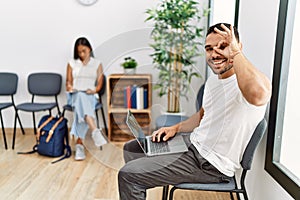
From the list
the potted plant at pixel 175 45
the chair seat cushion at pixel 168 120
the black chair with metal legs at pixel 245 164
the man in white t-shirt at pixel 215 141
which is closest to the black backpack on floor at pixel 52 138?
the chair seat cushion at pixel 168 120

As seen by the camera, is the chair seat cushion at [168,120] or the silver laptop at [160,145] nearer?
the silver laptop at [160,145]

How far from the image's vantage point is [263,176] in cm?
169

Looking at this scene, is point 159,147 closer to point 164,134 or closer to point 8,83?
point 164,134

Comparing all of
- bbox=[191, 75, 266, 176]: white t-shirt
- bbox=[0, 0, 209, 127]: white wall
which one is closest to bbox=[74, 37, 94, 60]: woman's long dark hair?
bbox=[0, 0, 209, 127]: white wall

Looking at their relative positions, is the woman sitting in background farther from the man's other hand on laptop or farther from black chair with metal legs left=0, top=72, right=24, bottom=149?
the man's other hand on laptop

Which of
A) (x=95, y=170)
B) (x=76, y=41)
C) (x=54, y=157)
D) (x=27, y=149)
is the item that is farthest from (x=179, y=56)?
(x=27, y=149)

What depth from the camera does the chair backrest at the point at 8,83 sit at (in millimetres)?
3375

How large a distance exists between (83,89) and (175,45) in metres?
1.04

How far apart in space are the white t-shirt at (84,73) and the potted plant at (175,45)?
67 centimetres

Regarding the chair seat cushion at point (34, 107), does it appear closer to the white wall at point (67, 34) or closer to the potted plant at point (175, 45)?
the white wall at point (67, 34)

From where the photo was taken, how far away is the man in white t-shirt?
1.37 m

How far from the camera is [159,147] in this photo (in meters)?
1.70

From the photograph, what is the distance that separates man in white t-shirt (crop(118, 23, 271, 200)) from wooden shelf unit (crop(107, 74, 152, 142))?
1701 millimetres

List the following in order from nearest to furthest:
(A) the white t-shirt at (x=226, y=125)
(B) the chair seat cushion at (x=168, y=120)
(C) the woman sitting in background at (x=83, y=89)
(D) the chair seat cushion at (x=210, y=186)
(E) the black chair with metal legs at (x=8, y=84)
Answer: (A) the white t-shirt at (x=226, y=125) → (D) the chair seat cushion at (x=210, y=186) → (B) the chair seat cushion at (x=168, y=120) → (C) the woman sitting in background at (x=83, y=89) → (E) the black chair with metal legs at (x=8, y=84)
